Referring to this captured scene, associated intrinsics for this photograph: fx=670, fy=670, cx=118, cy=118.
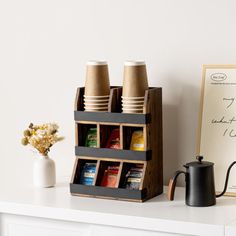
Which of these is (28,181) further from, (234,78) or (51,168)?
(234,78)

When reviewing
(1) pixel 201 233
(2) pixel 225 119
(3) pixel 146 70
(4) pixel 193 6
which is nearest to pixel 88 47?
(3) pixel 146 70

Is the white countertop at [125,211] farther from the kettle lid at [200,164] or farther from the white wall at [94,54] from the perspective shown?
the white wall at [94,54]

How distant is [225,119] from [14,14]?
1039 mm

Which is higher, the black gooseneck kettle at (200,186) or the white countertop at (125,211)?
the black gooseneck kettle at (200,186)

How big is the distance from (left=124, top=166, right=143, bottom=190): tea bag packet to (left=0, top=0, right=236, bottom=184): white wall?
0.23 m

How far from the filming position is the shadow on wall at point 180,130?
248 centimetres

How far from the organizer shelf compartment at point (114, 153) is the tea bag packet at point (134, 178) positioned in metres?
0.06

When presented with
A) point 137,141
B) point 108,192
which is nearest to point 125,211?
point 108,192

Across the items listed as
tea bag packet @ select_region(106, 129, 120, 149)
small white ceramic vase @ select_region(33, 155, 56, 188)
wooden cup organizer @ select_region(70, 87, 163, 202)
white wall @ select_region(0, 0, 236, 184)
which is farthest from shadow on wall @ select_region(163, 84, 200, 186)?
small white ceramic vase @ select_region(33, 155, 56, 188)

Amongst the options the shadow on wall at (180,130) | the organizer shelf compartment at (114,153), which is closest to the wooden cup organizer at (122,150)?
the organizer shelf compartment at (114,153)

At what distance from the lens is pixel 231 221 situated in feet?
6.57

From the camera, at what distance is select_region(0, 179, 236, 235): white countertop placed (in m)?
2.03

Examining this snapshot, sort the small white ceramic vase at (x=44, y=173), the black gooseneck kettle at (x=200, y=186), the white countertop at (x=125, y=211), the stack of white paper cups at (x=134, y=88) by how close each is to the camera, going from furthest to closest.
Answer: the small white ceramic vase at (x=44, y=173) → the stack of white paper cups at (x=134, y=88) → the black gooseneck kettle at (x=200, y=186) → the white countertop at (x=125, y=211)

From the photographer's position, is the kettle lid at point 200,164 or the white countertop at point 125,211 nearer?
the white countertop at point 125,211
